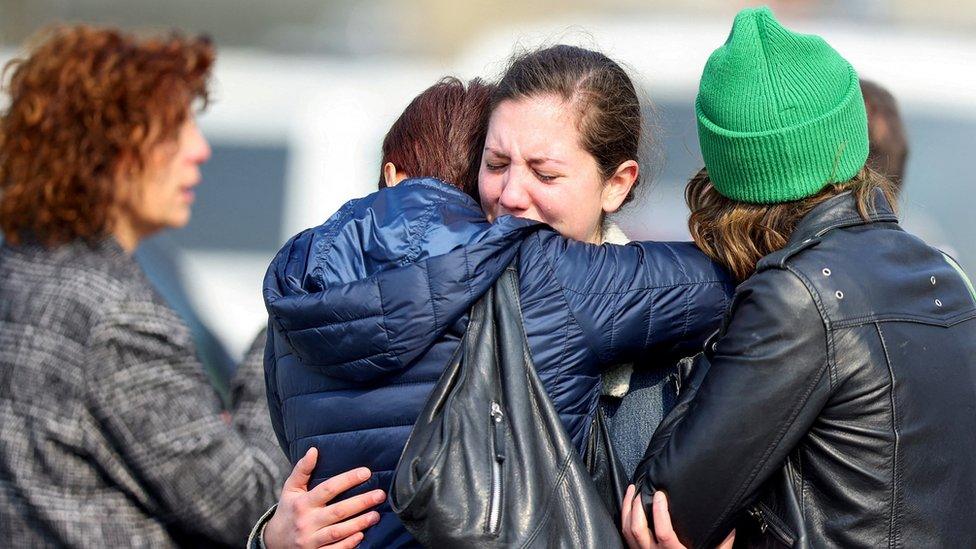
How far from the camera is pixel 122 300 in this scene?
2346mm

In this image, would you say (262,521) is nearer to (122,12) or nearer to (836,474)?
(836,474)

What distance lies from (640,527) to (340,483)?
0.48 metres

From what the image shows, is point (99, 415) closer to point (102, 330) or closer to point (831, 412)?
point (102, 330)

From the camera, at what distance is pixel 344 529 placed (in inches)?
84.0

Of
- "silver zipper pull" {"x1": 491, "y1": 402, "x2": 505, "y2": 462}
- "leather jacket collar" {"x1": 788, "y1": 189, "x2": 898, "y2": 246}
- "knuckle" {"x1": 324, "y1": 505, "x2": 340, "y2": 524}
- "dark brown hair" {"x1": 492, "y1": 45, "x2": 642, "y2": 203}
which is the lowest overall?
"knuckle" {"x1": 324, "y1": 505, "x2": 340, "y2": 524}

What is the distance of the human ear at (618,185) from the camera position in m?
2.38

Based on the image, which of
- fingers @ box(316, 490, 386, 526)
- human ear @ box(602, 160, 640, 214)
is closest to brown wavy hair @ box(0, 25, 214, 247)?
fingers @ box(316, 490, 386, 526)

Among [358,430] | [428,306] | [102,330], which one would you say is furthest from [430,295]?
[102,330]

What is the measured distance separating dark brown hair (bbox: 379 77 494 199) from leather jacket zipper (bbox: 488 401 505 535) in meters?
0.54

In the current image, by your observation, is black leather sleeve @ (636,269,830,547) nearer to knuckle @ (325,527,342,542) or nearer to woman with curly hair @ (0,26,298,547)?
knuckle @ (325,527,342,542)

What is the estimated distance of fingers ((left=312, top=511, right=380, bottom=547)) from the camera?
2119 millimetres

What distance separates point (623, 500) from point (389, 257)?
20.3 inches

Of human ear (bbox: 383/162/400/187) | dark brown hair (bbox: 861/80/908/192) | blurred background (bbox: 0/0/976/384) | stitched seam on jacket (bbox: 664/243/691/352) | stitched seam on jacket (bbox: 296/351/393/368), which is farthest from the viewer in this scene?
blurred background (bbox: 0/0/976/384)

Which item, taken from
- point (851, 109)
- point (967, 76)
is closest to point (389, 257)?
point (851, 109)
